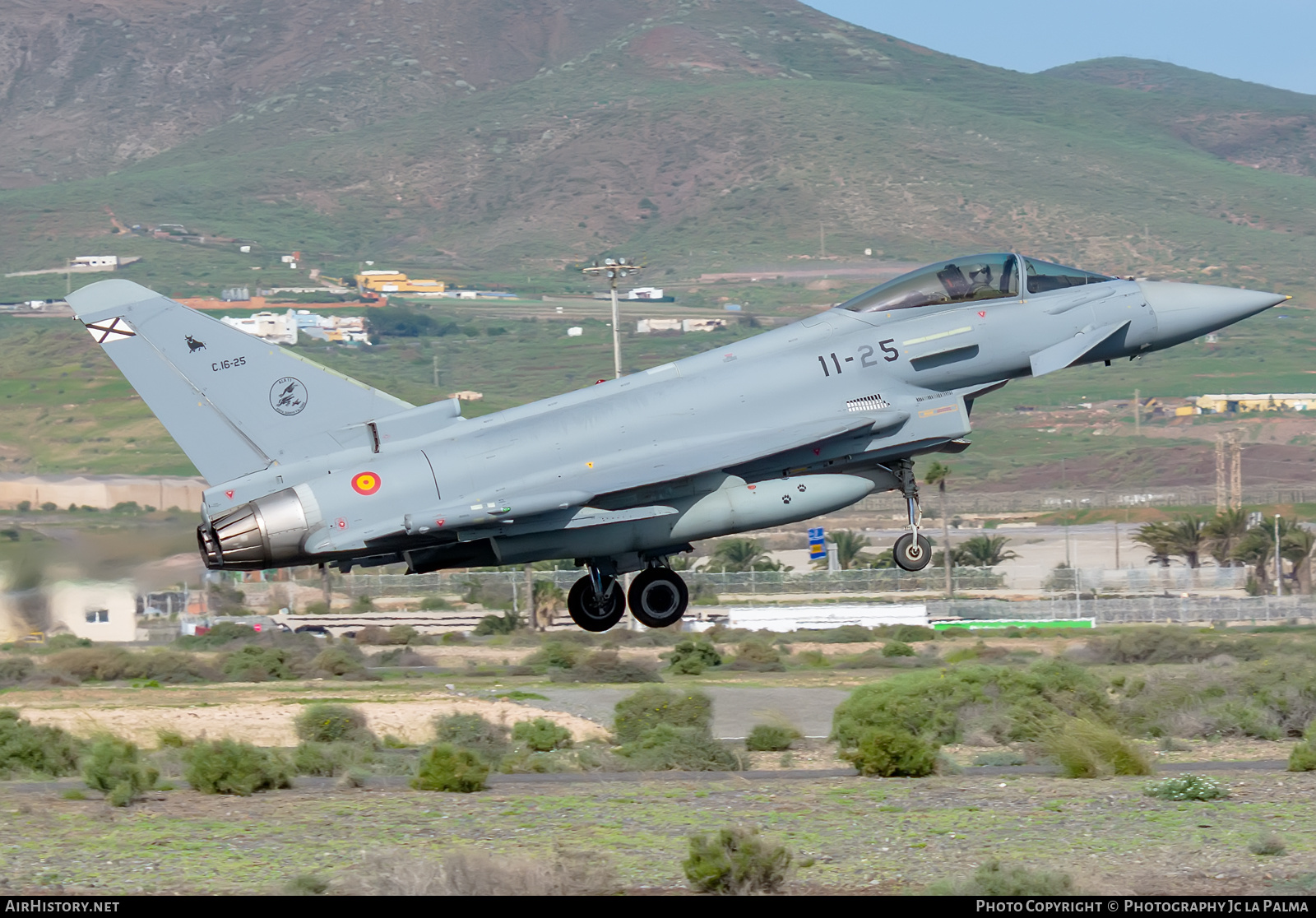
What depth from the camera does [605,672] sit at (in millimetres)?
54906

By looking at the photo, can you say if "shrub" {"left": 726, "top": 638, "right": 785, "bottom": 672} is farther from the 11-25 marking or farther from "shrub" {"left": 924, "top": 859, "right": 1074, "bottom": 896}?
"shrub" {"left": 924, "top": 859, "right": 1074, "bottom": 896}

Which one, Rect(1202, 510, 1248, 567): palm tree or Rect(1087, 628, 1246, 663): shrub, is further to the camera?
Rect(1202, 510, 1248, 567): palm tree

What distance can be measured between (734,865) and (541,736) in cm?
2002

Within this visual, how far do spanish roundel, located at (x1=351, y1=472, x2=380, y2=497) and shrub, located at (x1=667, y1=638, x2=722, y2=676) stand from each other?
35452 millimetres

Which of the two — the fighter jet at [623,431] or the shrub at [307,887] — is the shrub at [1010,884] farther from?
the fighter jet at [623,431]

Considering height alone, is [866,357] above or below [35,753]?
above

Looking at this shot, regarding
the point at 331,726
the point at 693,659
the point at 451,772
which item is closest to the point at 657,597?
the point at 451,772

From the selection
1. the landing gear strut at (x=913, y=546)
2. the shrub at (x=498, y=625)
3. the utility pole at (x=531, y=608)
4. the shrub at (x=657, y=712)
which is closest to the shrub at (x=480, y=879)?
the landing gear strut at (x=913, y=546)

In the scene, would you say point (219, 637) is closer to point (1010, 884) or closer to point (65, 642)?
point (65, 642)

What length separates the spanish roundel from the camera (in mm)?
21656

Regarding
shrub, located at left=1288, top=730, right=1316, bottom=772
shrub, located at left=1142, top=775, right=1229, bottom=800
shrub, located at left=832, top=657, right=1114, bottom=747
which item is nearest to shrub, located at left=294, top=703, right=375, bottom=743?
shrub, located at left=832, top=657, right=1114, bottom=747

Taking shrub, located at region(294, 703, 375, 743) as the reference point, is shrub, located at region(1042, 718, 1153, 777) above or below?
above

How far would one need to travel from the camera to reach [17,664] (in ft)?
194

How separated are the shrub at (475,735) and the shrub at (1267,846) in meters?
17.6
